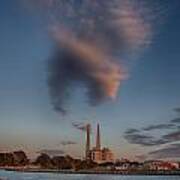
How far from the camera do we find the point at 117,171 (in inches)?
7682

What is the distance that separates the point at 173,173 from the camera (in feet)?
609

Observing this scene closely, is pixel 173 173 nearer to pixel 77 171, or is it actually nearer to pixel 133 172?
pixel 133 172

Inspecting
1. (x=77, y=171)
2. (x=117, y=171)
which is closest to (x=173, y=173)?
(x=117, y=171)

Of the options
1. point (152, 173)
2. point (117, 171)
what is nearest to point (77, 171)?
point (117, 171)

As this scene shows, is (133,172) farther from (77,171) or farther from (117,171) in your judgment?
(77,171)

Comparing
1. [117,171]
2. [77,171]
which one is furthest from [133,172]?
[77,171]

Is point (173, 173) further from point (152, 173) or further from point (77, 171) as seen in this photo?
point (77, 171)

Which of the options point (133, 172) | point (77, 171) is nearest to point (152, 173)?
point (133, 172)

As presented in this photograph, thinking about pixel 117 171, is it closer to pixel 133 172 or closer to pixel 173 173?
pixel 133 172

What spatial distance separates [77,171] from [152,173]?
109ft

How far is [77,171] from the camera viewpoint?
196 metres

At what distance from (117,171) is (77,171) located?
707 inches

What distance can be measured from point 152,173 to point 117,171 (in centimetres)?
1569

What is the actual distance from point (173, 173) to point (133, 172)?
1728cm
